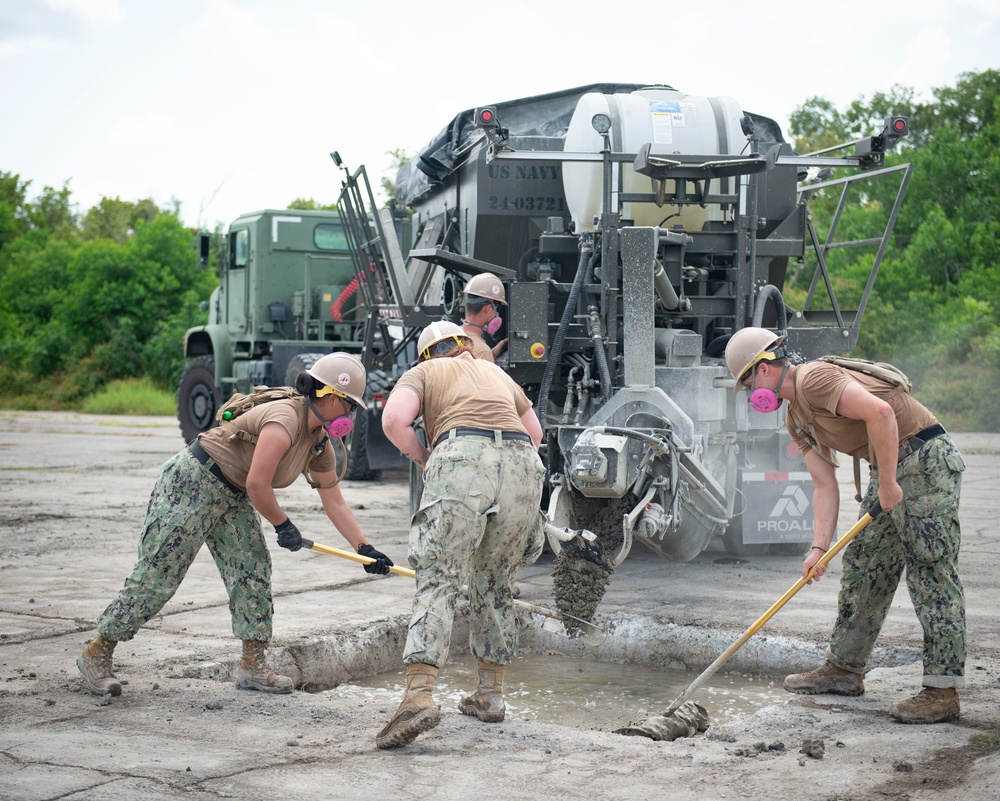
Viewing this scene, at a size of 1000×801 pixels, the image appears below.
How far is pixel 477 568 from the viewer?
16.1 feet

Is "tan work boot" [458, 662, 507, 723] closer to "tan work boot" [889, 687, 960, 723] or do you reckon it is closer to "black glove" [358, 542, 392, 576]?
"black glove" [358, 542, 392, 576]

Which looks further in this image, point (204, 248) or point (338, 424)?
point (204, 248)

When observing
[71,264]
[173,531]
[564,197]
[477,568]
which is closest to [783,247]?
[564,197]

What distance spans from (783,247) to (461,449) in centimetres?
484

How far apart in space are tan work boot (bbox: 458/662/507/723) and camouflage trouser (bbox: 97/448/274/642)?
3.23 feet

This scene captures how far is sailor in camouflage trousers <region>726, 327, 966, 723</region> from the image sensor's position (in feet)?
15.6

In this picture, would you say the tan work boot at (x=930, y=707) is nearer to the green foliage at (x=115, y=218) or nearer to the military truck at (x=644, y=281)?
the military truck at (x=644, y=281)

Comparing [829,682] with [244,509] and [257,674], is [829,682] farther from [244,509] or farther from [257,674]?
[244,509]

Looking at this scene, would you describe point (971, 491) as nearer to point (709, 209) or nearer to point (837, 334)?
point (837, 334)

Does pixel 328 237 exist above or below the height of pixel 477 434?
above

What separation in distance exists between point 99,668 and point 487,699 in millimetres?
1630

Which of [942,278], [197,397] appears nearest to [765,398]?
[197,397]

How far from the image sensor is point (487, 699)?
491 cm

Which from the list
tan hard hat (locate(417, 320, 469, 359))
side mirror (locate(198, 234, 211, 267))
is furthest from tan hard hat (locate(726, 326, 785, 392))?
side mirror (locate(198, 234, 211, 267))
